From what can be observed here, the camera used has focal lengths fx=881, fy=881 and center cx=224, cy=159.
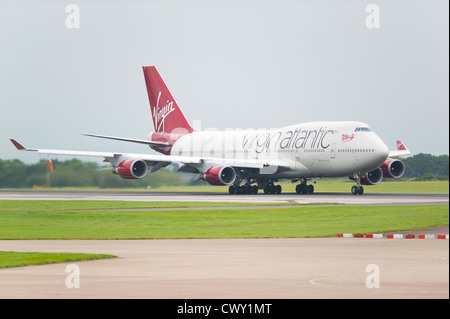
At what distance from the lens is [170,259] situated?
2191 centimetres

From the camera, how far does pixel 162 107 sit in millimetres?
86188

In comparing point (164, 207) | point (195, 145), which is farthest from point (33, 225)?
point (195, 145)

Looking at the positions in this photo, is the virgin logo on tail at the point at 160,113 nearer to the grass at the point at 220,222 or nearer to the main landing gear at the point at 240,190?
the main landing gear at the point at 240,190

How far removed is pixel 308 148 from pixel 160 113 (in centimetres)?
2247

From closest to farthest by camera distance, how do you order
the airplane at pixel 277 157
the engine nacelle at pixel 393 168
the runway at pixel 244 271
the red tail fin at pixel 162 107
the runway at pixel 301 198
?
the runway at pixel 244 271 < the runway at pixel 301 198 < the airplane at pixel 277 157 < the engine nacelle at pixel 393 168 < the red tail fin at pixel 162 107

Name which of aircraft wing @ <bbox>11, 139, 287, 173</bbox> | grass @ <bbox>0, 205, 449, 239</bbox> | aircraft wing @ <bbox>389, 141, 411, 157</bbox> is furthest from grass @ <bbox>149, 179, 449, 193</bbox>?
grass @ <bbox>0, 205, 449, 239</bbox>

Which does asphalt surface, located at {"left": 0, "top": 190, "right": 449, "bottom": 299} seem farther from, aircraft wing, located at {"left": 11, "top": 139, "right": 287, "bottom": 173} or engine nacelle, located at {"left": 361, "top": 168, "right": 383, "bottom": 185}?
engine nacelle, located at {"left": 361, "top": 168, "right": 383, "bottom": 185}

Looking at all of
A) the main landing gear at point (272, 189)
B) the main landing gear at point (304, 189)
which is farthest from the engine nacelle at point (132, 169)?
the main landing gear at point (304, 189)

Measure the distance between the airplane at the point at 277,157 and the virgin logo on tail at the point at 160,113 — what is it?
6.02 m

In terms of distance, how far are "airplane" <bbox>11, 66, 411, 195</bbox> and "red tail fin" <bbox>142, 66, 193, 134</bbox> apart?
13.6ft

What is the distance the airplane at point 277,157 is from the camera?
216 feet
